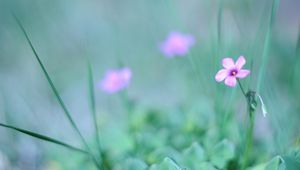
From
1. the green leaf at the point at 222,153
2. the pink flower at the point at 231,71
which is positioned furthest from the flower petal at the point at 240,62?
the green leaf at the point at 222,153

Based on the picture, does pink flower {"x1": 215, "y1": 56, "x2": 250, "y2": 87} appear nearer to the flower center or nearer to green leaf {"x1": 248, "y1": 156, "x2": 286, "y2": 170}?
the flower center

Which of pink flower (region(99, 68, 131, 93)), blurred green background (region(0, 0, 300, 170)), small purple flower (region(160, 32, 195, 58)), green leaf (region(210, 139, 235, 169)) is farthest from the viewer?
small purple flower (region(160, 32, 195, 58))

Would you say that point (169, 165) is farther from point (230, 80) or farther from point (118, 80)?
point (118, 80)

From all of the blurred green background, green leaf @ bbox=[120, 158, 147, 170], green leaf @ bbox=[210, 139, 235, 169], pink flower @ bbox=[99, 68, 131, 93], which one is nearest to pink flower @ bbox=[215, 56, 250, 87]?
the blurred green background

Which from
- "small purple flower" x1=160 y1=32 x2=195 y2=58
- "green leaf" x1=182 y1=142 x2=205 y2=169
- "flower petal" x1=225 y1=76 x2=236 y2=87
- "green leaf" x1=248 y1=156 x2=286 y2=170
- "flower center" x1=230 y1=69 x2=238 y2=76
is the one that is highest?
"small purple flower" x1=160 y1=32 x2=195 y2=58

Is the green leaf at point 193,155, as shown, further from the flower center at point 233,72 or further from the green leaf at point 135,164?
the flower center at point 233,72

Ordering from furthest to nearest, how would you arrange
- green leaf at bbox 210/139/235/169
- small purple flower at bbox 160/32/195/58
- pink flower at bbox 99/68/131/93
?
1. small purple flower at bbox 160/32/195/58
2. pink flower at bbox 99/68/131/93
3. green leaf at bbox 210/139/235/169

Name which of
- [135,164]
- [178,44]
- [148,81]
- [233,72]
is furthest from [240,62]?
[148,81]

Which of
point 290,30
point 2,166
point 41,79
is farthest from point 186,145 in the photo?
point 290,30
